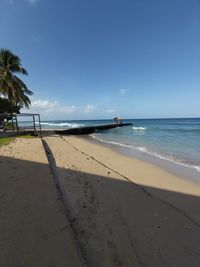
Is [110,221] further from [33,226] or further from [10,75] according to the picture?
[10,75]

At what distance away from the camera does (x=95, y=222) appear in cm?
307

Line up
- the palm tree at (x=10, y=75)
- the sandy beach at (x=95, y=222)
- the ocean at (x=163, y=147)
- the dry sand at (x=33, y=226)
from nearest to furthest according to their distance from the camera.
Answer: the dry sand at (x=33, y=226), the sandy beach at (x=95, y=222), the ocean at (x=163, y=147), the palm tree at (x=10, y=75)

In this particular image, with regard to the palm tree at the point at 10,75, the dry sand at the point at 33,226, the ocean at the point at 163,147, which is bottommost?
the ocean at the point at 163,147

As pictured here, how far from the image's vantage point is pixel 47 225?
9.44 feet

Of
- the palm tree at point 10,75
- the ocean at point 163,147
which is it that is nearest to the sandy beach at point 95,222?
the ocean at point 163,147

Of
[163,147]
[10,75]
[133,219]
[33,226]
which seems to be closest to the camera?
[33,226]

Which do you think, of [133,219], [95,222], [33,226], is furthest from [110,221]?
[33,226]

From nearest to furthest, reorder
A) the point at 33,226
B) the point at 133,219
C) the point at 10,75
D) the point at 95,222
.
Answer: the point at 33,226
the point at 95,222
the point at 133,219
the point at 10,75


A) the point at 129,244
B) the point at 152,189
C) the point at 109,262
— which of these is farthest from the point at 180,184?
the point at 109,262

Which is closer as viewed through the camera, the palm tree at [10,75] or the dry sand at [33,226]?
the dry sand at [33,226]

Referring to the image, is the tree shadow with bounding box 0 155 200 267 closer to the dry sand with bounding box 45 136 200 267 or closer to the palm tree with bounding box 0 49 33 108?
the dry sand with bounding box 45 136 200 267

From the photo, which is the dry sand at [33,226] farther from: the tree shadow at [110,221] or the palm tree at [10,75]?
the palm tree at [10,75]

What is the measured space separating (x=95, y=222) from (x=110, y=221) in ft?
0.86

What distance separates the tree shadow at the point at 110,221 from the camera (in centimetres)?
238
